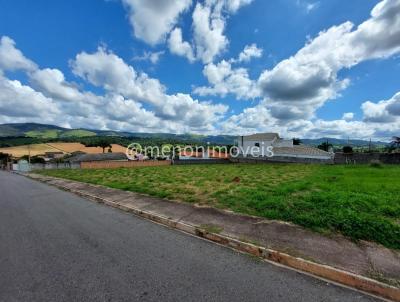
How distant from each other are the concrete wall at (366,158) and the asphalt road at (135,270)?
27.9 metres

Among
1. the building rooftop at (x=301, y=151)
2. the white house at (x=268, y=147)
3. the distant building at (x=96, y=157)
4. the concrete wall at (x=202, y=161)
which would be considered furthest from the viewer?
the distant building at (x=96, y=157)

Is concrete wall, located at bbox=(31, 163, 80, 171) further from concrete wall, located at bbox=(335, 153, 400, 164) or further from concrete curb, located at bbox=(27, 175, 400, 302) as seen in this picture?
concrete wall, located at bbox=(335, 153, 400, 164)

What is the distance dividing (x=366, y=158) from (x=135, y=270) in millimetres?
30353

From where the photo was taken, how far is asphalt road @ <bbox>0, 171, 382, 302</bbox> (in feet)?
9.00

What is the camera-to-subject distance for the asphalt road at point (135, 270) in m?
2.74

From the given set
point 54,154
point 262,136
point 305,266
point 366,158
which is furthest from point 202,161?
point 54,154

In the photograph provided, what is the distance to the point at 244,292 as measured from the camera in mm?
2771

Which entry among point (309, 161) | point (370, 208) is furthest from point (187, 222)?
point (309, 161)

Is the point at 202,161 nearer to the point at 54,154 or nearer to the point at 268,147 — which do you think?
the point at 268,147

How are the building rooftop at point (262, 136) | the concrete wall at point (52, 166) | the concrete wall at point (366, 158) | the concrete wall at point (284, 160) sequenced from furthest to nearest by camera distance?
the building rooftop at point (262, 136), the concrete wall at point (52, 166), the concrete wall at point (284, 160), the concrete wall at point (366, 158)

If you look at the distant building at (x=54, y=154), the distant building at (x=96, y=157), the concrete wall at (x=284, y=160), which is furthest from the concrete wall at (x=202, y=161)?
the distant building at (x=54, y=154)

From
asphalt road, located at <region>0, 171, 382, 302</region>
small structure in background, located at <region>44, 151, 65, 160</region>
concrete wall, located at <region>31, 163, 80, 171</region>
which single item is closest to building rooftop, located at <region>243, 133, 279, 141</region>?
concrete wall, located at <region>31, 163, 80, 171</region>

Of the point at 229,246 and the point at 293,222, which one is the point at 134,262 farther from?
the point at 293,222

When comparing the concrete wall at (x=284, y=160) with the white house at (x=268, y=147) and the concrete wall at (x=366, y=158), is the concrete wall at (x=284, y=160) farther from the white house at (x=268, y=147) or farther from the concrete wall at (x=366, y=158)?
the white house at (x=268, y=147)
